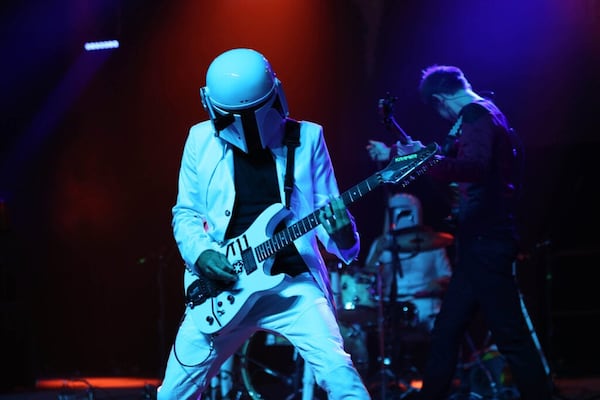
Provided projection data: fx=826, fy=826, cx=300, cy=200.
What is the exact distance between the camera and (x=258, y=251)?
142 inches

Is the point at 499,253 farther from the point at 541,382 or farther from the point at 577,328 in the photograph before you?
the point at 577,328

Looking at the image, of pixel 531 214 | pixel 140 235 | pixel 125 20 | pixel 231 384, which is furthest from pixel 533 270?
pixel 125 20

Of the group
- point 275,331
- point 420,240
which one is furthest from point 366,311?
point 275,331

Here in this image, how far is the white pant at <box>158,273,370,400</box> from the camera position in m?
3.43

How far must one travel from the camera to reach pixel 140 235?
9.41 meters

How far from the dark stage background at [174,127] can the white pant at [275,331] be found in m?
4.13

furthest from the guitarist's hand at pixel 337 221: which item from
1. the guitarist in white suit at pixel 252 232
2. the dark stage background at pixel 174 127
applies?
the dark stage background at pixel 174 127

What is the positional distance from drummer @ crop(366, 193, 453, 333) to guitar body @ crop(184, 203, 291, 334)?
333cm

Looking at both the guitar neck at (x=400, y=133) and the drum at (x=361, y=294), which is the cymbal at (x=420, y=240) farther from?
the guitar neck at (x=400, y=133)

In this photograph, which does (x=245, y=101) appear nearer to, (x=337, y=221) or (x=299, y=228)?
(x=299, y=228)

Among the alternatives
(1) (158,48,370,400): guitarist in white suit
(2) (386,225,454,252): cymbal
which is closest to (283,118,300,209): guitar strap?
(1) (158,48,370,400): guitarist in white suit

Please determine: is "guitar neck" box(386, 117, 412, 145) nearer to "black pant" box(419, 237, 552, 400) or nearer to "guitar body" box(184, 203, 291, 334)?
"guitar body" box(184, 203, 291, 334)

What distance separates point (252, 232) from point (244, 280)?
217 mm

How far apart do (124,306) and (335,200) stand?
6.61m
